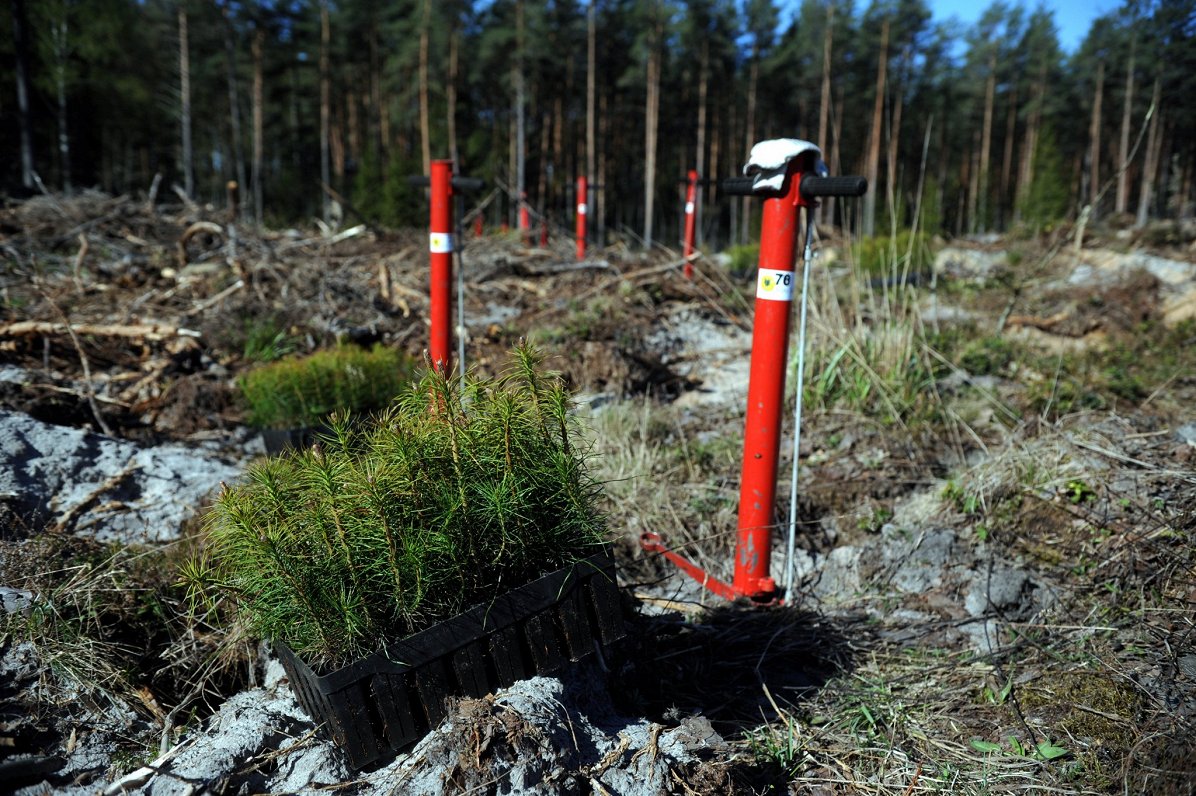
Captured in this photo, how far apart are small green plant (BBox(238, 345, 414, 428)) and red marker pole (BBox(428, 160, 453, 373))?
459 millimetres

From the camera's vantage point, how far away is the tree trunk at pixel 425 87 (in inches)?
1013

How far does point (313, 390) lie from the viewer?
13.4 ft

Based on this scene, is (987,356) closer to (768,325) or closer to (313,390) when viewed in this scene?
(768,325)

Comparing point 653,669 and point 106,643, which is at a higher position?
point 106,643

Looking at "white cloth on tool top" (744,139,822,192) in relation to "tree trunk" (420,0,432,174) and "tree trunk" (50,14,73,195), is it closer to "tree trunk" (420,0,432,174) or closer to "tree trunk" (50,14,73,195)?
"tree trunk" (420,0,432,174)

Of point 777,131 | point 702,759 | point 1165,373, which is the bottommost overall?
point 702,759

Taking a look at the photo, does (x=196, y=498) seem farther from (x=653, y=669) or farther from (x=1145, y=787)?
(x=1145, y=787)

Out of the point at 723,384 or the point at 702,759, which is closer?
the point at 702,759

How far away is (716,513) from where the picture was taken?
3547 millimetres

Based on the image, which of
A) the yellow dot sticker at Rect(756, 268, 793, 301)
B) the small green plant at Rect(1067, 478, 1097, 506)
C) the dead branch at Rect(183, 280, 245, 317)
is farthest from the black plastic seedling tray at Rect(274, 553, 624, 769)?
the dead branch at Rect(183, 280, 245, 317)

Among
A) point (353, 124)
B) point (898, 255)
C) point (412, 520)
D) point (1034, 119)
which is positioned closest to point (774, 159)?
point (412, 520)

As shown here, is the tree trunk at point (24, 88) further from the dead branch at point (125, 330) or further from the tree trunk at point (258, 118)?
the dead branch at point (125, 330)

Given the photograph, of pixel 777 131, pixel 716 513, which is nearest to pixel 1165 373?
pixel 716 513

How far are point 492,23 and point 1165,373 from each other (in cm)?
2825
